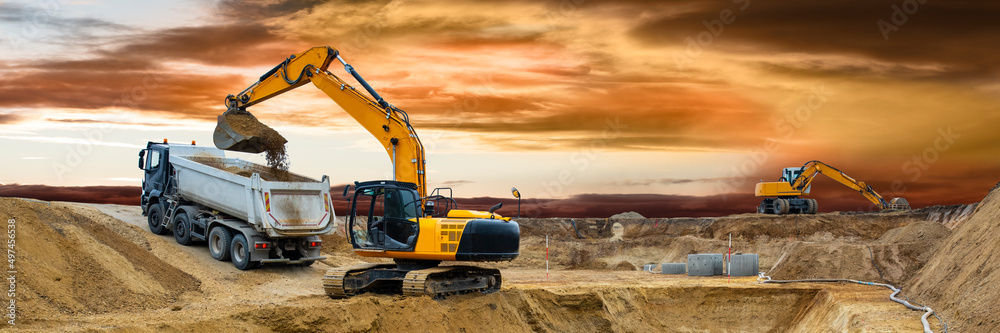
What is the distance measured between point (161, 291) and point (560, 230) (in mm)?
28346

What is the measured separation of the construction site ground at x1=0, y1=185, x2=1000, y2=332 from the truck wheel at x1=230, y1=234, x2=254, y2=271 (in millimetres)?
197

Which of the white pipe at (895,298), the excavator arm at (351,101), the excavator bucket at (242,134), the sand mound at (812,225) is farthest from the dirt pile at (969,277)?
the sand mound at (812,225)

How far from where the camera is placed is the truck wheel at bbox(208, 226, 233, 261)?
1772 cm

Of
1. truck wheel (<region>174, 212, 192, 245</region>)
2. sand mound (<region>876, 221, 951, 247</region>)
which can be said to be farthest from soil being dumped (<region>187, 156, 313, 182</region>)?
sand mound (<region>876, 221, 951, 247</region>)

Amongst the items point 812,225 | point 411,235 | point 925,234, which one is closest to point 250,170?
point 411,235

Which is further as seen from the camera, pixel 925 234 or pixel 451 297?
pixel 925 234

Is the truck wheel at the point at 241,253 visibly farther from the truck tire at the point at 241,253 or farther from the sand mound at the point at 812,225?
the sand mound at the point at 812,225

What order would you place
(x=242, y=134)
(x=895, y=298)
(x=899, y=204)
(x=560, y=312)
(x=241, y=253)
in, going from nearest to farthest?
(x=895, y=298)
(x=560, y=312)
(x=241, y=253)
(x=242, y=134)
(x=899, y=204)

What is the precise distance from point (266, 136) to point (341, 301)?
23.6 feet

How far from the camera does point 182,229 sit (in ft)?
62.0

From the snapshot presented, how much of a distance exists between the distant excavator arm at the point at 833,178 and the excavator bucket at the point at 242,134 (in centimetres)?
3140

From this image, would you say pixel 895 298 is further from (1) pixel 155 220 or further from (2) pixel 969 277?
(1) pixel 155 220

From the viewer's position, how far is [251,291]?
53.1ft

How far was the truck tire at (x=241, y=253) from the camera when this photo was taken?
1733 centimetres
